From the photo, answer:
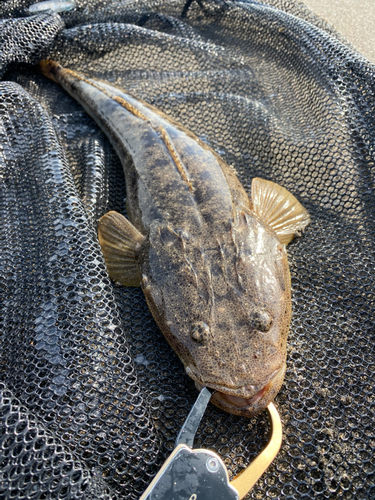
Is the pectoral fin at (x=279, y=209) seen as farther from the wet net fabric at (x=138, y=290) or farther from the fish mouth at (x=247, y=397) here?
the fish mouth at (x=247, y=397)

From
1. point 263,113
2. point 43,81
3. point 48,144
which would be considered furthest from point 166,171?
point 43,81

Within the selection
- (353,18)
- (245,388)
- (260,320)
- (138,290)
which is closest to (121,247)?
(138,290)

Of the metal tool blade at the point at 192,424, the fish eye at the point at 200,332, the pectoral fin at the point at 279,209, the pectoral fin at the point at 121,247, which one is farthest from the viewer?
the pectoral fin at the point at 279,209

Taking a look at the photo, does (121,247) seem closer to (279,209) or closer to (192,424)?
(279,209)

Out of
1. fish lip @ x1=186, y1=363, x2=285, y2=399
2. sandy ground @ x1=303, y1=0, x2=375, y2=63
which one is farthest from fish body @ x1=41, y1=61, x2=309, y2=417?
sandy ground @ x1=303, y1=0, x2=375, y2=63

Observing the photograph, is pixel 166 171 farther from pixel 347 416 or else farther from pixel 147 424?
pixel 347 416

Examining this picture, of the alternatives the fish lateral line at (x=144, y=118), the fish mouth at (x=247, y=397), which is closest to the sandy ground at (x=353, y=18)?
the fish lateral line at (x=144, y=118)

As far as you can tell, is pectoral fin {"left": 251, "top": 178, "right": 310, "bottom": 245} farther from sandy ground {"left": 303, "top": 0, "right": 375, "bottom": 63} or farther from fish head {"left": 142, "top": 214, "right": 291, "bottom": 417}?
sandy ground {"left": 303, "top": 0, "right": 375, "bottom": 63}
